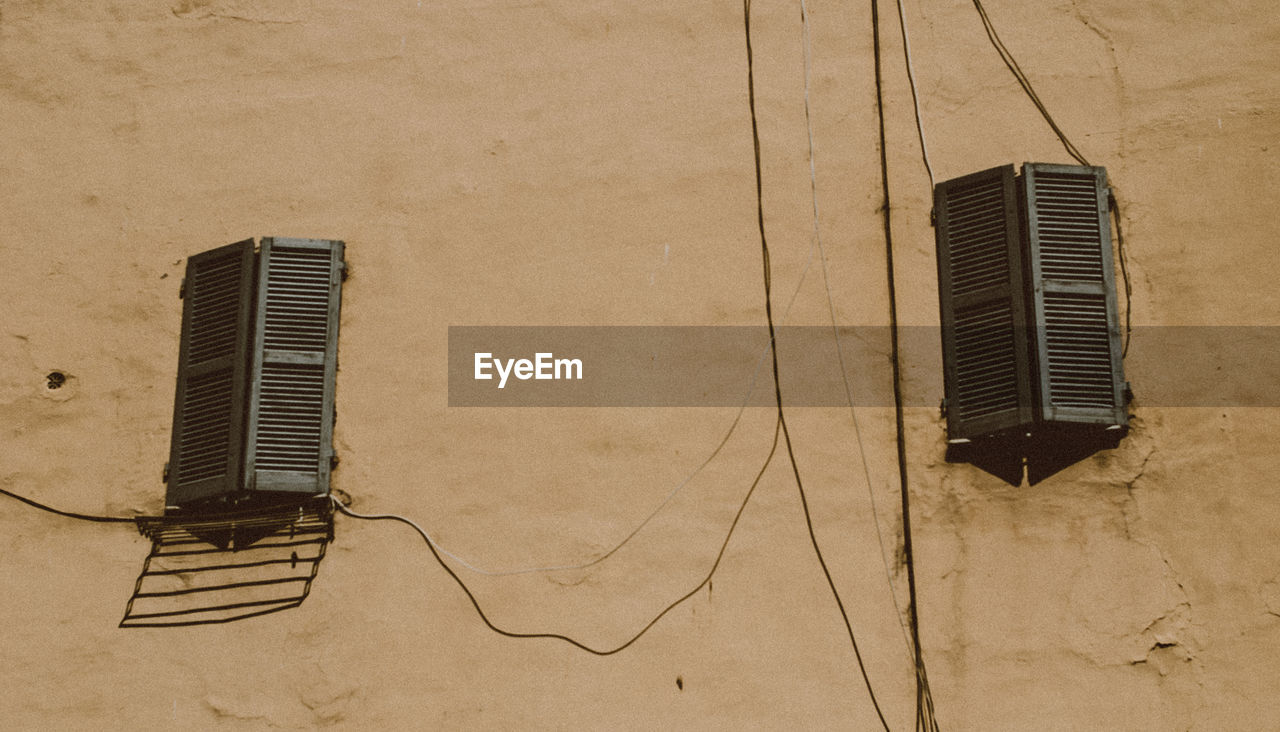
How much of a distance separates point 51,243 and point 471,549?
2616mm

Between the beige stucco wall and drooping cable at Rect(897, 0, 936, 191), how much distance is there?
40 millimetres

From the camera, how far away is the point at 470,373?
545 centimetres

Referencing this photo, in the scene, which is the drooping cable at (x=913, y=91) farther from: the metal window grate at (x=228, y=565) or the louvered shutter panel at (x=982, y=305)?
the metal window grate at (x=228, y=565)

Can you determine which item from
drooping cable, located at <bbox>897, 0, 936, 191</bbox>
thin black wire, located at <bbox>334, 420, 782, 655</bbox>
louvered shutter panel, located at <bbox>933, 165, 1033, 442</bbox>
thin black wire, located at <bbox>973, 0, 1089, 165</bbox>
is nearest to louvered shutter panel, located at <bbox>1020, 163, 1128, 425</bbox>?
louvered shutter panel, located at <bbox>933, 165, 1033, 442</bbox>

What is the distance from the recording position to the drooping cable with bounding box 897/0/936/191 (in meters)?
5.52

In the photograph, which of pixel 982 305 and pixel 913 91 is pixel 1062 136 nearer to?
pixel 913 91

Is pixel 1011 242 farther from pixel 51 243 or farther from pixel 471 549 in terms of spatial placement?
pixel 51 243

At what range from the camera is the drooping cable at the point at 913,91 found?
5523 mm

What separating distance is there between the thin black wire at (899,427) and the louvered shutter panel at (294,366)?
8.11 feet
